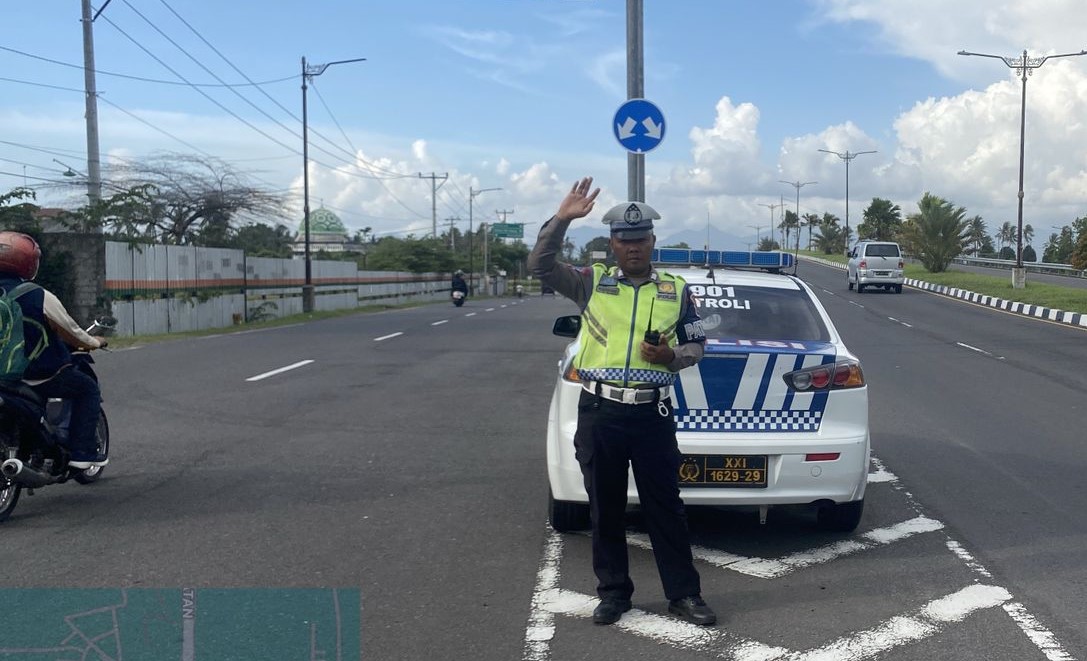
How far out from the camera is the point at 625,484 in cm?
463

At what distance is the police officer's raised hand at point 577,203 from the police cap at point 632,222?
0.14 meters

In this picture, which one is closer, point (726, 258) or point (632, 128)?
point (726, 258)

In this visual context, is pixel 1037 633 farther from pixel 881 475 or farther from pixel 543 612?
pixel 881 475

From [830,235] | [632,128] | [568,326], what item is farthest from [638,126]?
[830,235]

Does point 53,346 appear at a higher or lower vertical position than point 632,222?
lower

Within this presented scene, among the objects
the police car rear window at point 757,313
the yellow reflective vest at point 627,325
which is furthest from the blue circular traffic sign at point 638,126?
the yellow reflective vest at point 627,325

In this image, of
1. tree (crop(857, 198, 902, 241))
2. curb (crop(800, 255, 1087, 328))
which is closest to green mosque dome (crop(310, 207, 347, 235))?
tree (crop(857, 198, 902, 241))

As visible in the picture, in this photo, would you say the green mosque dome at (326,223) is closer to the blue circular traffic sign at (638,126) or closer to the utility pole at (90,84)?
the utility pole at (90,84)

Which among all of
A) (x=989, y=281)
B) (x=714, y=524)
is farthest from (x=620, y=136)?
(x=989, y=281)

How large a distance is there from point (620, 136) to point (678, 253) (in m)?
4.05

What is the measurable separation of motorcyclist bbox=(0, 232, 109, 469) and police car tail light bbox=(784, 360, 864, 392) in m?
4.17

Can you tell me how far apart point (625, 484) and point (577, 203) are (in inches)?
49.0

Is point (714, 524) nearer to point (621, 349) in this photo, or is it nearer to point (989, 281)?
point (621, 349)
